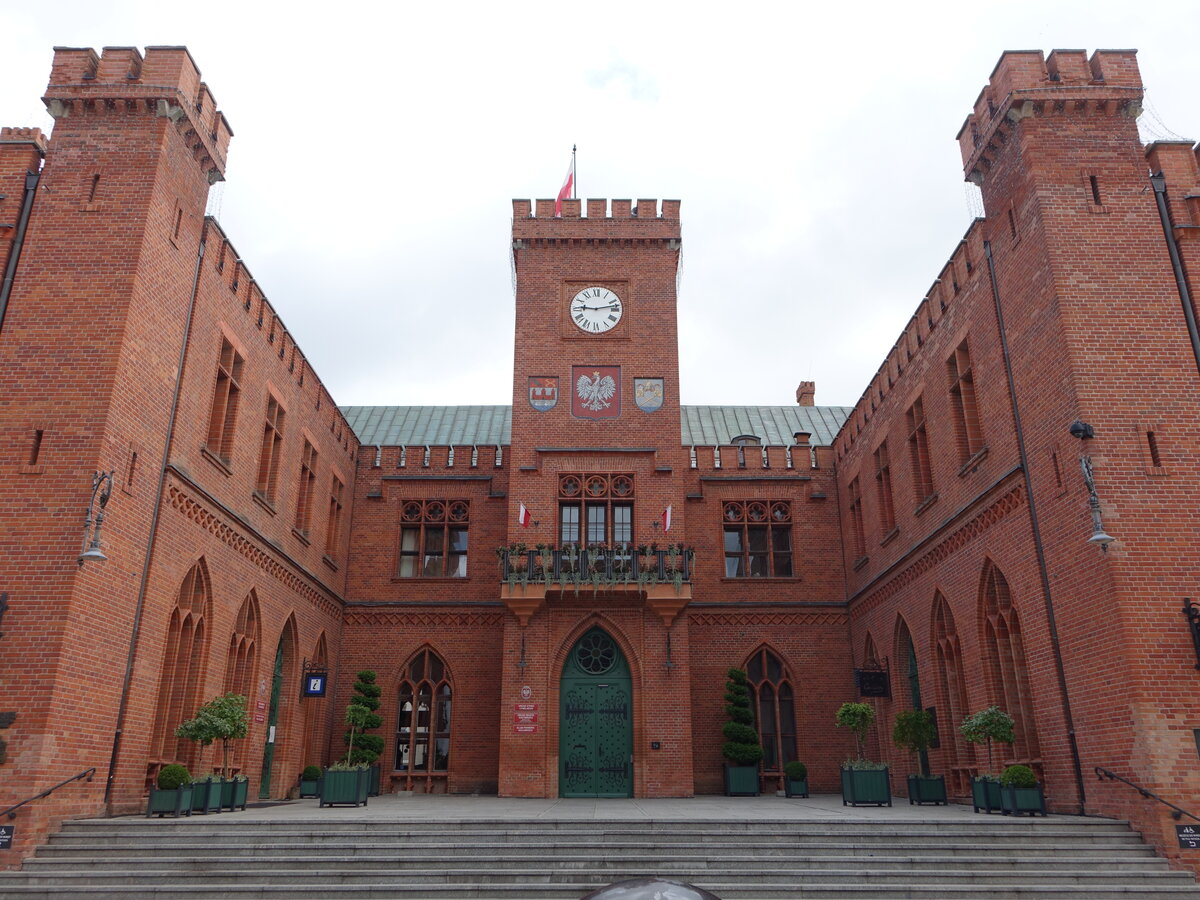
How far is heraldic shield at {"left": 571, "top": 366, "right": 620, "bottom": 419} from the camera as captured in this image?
82.7 ft

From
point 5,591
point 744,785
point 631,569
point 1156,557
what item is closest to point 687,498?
point 631,569

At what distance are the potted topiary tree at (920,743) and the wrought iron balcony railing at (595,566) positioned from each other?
624 cm

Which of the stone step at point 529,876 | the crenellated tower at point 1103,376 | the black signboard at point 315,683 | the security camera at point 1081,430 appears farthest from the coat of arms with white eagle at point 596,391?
the stone step at point 529,876

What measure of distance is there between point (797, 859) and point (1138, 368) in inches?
353

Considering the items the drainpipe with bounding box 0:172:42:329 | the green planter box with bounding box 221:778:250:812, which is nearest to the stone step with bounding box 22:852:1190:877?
the green planter box with bounding box 221:778:250:812

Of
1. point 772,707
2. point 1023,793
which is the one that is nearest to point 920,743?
point 1023,793

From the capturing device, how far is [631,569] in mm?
22984

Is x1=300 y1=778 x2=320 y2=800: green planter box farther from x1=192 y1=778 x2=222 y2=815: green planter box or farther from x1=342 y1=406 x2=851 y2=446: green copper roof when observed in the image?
x1=342 y1=406 x2=851 y2=446: green copper roof

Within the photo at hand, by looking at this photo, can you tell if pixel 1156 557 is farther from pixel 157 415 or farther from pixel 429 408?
pixel 429 408

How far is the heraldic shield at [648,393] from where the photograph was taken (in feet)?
82.7

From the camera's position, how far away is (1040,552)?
1487 cm

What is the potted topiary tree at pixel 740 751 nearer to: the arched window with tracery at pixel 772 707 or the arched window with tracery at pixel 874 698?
the arched window with tracery at pixel 772 707

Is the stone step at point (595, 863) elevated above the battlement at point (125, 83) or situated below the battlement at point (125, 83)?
below

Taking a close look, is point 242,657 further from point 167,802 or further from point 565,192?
point 565,192
